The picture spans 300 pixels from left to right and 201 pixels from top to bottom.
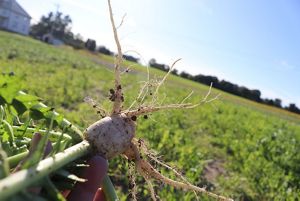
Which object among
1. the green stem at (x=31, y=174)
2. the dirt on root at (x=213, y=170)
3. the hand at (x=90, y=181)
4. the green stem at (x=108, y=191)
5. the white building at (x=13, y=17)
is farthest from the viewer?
the white building at (x=13, y=17)

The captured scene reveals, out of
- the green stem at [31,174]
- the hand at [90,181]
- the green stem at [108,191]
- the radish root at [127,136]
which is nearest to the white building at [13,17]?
the radish root at [127,136]

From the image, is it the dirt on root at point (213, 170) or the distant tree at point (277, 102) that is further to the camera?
the distant tree at point (277, 102)

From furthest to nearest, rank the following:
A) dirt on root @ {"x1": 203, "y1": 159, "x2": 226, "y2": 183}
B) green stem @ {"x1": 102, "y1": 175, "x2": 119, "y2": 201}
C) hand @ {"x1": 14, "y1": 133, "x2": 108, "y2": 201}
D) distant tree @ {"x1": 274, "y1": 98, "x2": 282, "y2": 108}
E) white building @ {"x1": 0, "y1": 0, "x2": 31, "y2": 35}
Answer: distant tree @ {"x1": 274, "y1": 98, "x2": 282, "y2": 108} → white building @ {"x1": 0, "y1": 0, "x2": 31, "y2": 35} → dirt on root @ {"x1": 203, "y1": 159, "x2": 226, "y2": 183} → green stem @ {"x1": 102, "y1": 175, "x2": 119, "y2": 201} → hand @ {"x1": 14, "y1": 133, "x2": 108, "y2": 201}

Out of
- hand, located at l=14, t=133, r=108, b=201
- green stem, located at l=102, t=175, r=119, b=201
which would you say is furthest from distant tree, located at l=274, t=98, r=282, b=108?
hand, located at l=14, t=133, r=108, b=201

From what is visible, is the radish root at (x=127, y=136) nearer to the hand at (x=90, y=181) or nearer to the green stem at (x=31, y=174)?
the hand at (x=90, y=181)

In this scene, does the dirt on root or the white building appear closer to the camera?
the dirt on root

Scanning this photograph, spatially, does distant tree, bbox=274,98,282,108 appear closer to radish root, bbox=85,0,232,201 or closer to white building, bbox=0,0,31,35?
white building, bbox=0,0,31,35

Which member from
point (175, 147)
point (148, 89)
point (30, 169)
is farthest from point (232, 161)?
point (30, 169)
